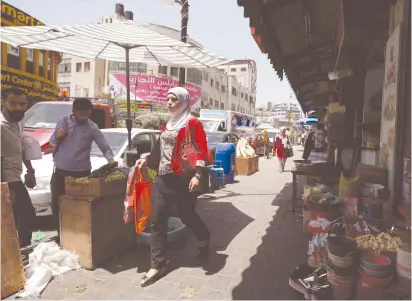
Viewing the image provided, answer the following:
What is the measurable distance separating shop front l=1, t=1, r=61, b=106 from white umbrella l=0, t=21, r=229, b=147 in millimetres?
7938

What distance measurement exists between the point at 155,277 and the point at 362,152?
382cm

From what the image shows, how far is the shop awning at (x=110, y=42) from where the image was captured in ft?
14.6

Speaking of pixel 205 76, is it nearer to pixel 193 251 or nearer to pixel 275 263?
pixel 193 251

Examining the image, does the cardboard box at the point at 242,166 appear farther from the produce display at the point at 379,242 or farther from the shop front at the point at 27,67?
the produce display at the point at 379,242

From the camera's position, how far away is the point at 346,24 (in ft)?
10.9

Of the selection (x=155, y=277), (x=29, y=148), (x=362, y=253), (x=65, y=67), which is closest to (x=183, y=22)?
(x=29, y=148)

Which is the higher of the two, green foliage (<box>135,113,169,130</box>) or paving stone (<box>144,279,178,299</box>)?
green foliage (<box>135,113,169,130</box>)

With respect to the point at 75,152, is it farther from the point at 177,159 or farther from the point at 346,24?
the point at 346,24

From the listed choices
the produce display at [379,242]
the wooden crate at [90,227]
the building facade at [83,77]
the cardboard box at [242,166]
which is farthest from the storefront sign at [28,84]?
the building facade at [83,77]

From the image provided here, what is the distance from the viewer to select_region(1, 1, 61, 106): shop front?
40.9 ft

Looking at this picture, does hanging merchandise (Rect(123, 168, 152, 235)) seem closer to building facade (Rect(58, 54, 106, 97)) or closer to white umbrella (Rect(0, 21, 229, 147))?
white umbrella (Rect(0, 21, 229, 147))

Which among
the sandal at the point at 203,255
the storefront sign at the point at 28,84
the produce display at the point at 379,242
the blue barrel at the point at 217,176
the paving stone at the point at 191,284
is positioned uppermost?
the storefront sign at the point at 28,84

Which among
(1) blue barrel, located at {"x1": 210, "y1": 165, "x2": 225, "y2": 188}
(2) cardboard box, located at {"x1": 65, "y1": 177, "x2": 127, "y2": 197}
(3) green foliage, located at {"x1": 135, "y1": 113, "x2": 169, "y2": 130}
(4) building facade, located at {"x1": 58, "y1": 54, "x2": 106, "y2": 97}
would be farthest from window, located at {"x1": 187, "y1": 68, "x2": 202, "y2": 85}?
(2) cardboard box, located at {"x1": 65, "y1": 177, "x2": 127, "y2": 197}

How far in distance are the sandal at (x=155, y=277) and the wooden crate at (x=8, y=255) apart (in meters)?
1.18
